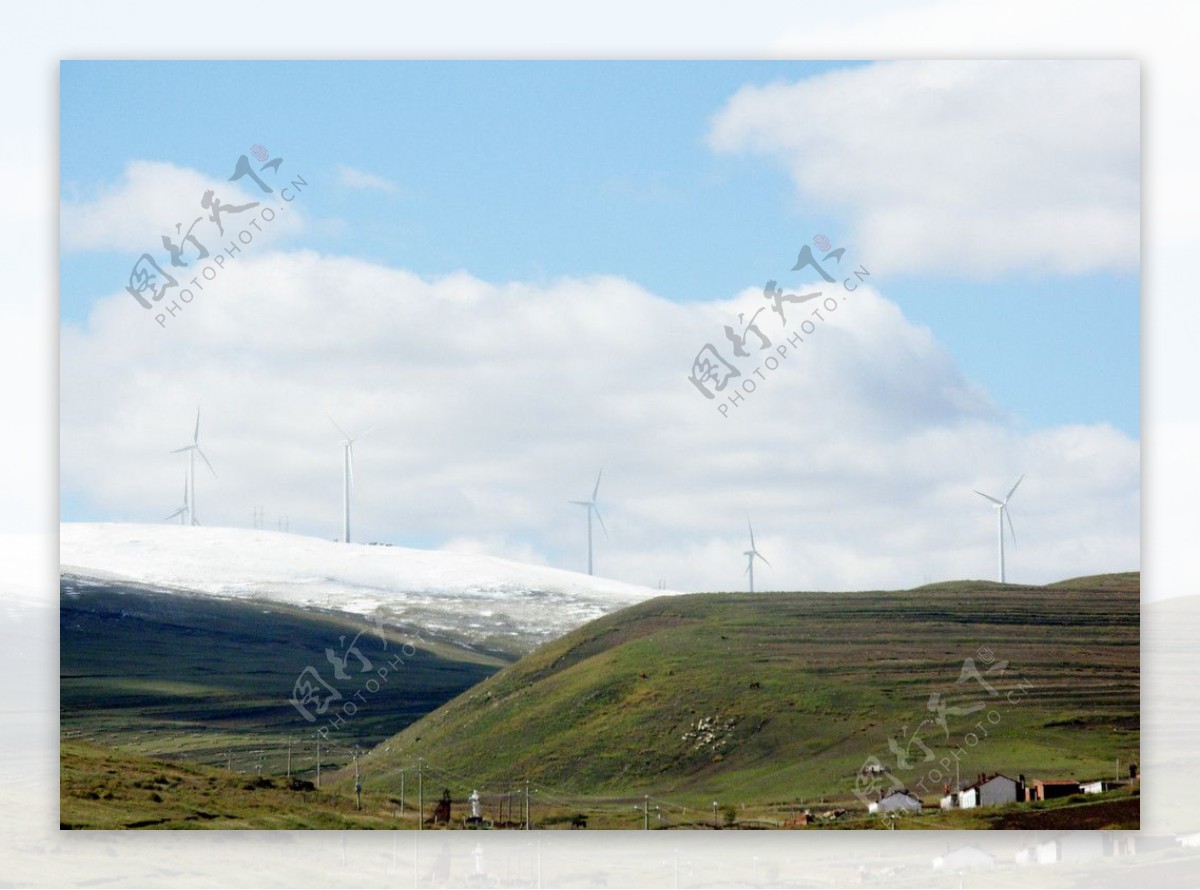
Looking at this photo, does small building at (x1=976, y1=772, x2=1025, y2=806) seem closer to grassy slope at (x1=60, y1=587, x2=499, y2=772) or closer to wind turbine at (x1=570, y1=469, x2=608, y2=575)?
wind turbine at (x1=570, y1=469, x2=608, y2=575)

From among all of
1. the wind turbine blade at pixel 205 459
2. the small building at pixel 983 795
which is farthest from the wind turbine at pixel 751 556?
the wind turbine blade at pixel 205 459

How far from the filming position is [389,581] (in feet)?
77.5

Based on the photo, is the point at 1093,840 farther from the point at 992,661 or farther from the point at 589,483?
the point at 589,483

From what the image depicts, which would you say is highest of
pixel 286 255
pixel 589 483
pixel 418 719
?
pixel 286 255

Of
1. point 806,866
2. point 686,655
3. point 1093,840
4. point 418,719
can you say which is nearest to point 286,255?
point 418,719

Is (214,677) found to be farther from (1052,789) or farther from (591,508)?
(1052,789)

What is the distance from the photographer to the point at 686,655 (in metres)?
23.1

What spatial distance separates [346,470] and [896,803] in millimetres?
9128

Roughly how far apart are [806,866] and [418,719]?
600 cm

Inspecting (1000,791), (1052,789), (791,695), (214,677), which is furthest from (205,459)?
(1052,789)

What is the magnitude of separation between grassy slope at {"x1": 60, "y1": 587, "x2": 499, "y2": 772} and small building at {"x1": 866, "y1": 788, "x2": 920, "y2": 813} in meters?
6.32

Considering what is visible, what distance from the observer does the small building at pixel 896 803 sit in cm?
2033

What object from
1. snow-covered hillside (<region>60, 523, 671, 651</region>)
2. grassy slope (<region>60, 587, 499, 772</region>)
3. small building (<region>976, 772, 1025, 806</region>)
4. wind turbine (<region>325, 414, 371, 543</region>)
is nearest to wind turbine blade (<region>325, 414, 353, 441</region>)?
wind turbine (<region>325, 414, 371, 543</region>)

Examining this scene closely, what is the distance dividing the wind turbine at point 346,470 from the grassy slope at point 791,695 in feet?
10.6
